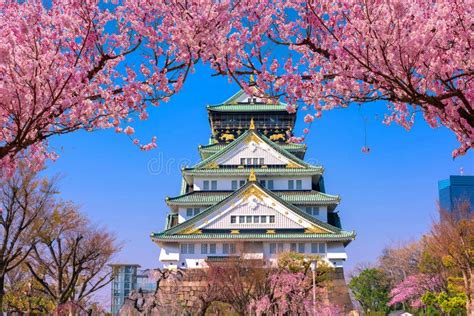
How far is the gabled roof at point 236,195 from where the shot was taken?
49.2m

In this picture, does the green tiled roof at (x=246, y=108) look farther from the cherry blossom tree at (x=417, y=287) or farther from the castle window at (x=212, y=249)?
the cherry blossom tree at (x=417, y=287)

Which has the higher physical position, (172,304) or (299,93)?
(299,93)

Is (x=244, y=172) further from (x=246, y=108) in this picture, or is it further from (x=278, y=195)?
(x=246, y=108)

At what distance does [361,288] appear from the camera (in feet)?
208

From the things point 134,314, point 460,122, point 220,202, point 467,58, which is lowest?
point 134,314

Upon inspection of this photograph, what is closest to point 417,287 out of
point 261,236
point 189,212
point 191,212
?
point 261,236

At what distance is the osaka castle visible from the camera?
49250 mm

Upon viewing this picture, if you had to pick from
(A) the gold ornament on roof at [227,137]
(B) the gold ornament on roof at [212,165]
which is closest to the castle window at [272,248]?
(B) the gold ornament on roof at [212,165]

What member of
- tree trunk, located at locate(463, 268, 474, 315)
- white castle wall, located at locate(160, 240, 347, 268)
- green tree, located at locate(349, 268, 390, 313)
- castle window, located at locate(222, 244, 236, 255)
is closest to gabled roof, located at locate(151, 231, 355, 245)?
white castle wall, located at locate(160, 240, 347, 268)

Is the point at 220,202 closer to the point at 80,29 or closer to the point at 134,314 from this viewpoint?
the point at 134,314

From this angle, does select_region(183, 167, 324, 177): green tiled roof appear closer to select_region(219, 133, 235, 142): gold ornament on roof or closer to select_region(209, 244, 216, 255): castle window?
select_region(209, 244, 216, 255): castle window

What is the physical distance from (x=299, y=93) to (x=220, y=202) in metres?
39.6

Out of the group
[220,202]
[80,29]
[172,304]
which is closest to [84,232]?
[172,304]

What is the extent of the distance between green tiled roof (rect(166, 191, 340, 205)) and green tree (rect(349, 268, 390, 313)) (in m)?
14.7
